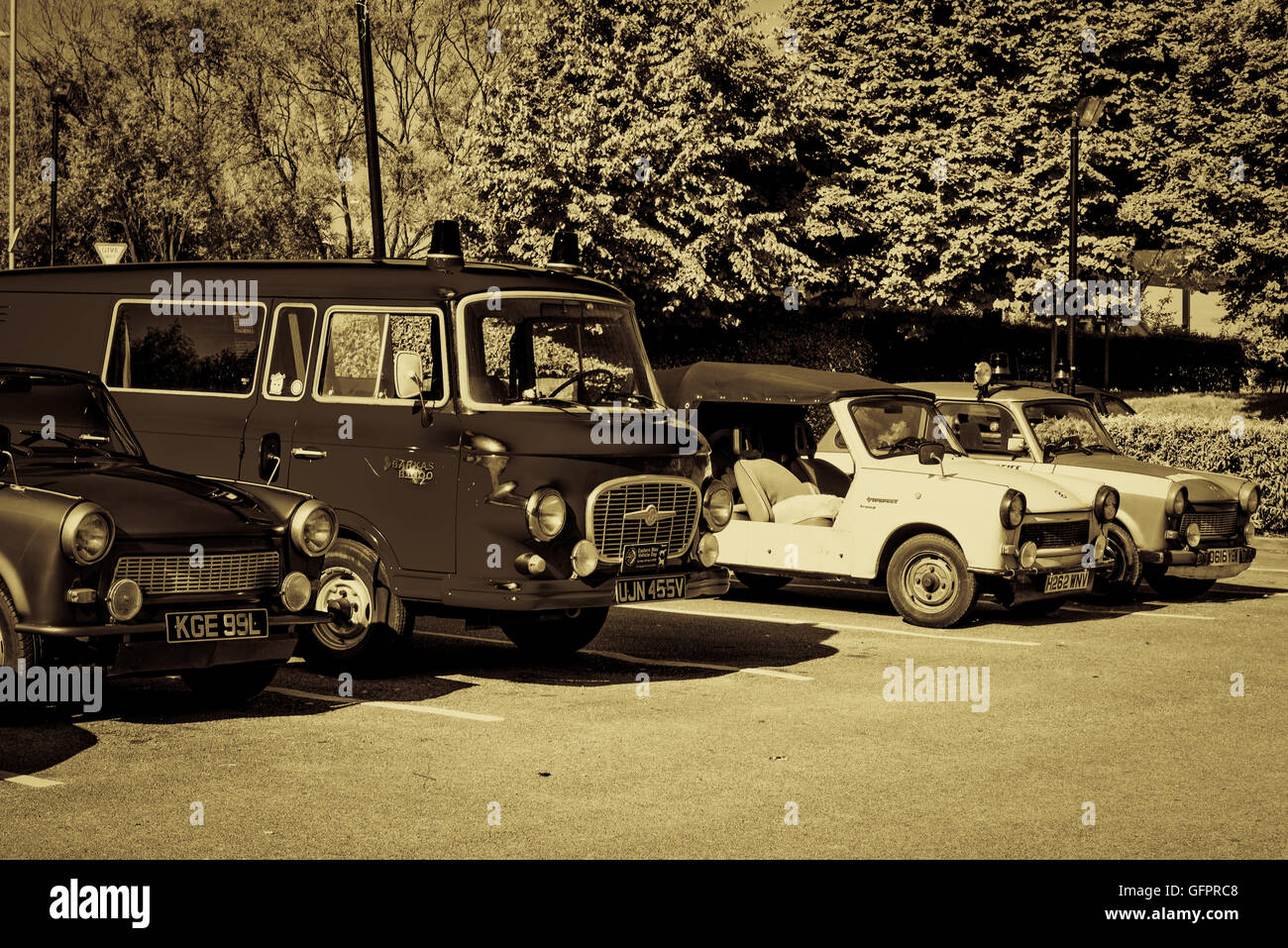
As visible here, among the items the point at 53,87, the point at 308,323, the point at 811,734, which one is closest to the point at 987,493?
the point at 811,734

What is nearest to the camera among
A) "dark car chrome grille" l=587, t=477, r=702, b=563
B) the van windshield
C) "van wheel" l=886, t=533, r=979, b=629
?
"dark car chrome grille" l=587, t=477, r=702, b=563

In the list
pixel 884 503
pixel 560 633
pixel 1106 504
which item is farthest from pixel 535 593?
pixel 1106 504

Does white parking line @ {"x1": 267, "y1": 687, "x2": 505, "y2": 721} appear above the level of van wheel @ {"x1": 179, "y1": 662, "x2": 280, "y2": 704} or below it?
below

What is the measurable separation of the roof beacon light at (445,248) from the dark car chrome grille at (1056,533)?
17.3 ft

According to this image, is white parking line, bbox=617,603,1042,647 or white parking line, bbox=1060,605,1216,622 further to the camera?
white parking line, bbox=1060,605,1216,622

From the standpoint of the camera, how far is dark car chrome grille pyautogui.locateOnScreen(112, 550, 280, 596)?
326 inches

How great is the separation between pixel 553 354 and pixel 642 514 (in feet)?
4.16

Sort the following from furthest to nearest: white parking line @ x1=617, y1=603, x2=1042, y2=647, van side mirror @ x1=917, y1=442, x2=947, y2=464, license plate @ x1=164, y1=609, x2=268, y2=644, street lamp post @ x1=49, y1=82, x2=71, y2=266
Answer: street lamp post @ x1=49, y1=82, x2=71, y2=266, van side mirror @ x1=917, y1=442, x2=947, y2=464, white parking line @ x1=617, y1=603, x2=1042, y2=647, license plate @ x1=164, y1=609, x2=268, y2=644

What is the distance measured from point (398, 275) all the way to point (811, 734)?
430 centimetres

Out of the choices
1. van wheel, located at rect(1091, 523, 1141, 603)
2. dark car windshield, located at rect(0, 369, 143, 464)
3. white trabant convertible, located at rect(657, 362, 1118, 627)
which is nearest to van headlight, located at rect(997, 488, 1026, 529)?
white trabant convertible, located at rect(657, 362, 1118, 627)

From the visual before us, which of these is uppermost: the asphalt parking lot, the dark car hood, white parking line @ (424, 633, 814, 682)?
the dark car hood

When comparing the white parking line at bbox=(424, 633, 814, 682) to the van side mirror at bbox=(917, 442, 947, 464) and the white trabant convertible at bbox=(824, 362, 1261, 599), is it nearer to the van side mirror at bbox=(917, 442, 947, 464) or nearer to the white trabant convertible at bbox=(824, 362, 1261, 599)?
the van side mirror at bbox=(917, 442, 947, 464)

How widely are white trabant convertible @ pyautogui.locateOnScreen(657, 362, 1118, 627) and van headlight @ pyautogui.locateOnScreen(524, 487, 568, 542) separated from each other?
421 cm
